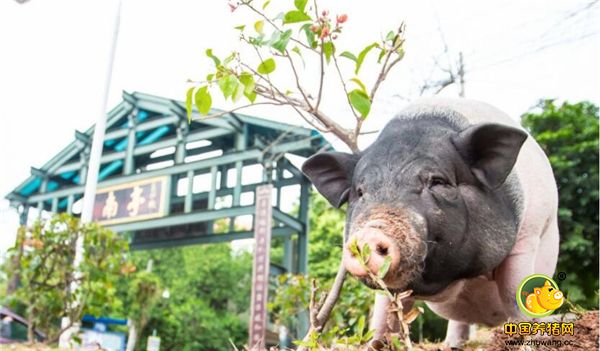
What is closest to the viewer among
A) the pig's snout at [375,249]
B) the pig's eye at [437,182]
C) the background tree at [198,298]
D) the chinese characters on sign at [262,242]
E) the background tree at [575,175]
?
the pig's snout at [375,249]

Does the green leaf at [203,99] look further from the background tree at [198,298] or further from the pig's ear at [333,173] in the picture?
the background tree at [198,298]

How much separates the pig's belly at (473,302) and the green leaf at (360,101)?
0.43 m

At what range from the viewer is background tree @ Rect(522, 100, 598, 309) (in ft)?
13.3

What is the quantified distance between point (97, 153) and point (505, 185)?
2207 mm

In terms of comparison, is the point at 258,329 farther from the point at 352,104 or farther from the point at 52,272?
the point at 352,104

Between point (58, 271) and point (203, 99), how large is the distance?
191cm

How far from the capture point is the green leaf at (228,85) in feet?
3.91

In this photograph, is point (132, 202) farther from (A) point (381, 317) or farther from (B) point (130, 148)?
(A) point (381, 317)

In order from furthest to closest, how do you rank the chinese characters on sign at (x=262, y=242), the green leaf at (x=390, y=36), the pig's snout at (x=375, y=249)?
1. the chinese characters on sign at (x=262, y=242)
2. the green leaf at (x=390, y=36)
3. the pig's snout at (x=375, y=249)

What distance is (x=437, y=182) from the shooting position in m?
1.19

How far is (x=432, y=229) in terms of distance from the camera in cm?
112

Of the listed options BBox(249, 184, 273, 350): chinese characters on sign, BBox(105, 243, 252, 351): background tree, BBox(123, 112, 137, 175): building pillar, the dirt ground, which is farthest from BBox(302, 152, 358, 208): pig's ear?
BBox(105, 243, 252, 351): background tree

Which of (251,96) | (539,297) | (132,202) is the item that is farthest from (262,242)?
(539,297)
